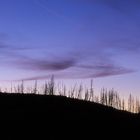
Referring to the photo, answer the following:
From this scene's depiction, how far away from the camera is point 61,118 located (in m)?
24.6

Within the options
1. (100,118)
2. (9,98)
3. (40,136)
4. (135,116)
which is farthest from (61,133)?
(135,116)

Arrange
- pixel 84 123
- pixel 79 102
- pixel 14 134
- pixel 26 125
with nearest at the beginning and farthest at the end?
pixel 14 134
pixel 26 125
pixel 84 123
pixel 79 102

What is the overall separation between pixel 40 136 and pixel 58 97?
24.9ft

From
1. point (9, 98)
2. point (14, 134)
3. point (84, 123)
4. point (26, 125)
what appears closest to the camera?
point (14, 134)

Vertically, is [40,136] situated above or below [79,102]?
below

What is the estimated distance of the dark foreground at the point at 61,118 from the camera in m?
22.8

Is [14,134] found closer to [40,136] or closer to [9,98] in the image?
[40,136]

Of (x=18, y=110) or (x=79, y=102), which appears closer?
(x=18, y=110)

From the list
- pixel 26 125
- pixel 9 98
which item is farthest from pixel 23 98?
pixel 26 125

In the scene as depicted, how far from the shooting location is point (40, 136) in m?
21.8

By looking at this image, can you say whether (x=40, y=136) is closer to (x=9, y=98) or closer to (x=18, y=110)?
(x=18, y=110)

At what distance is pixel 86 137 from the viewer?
22734mm

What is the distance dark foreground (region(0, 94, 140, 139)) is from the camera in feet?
74.9

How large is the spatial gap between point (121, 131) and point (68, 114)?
12.3 feet
